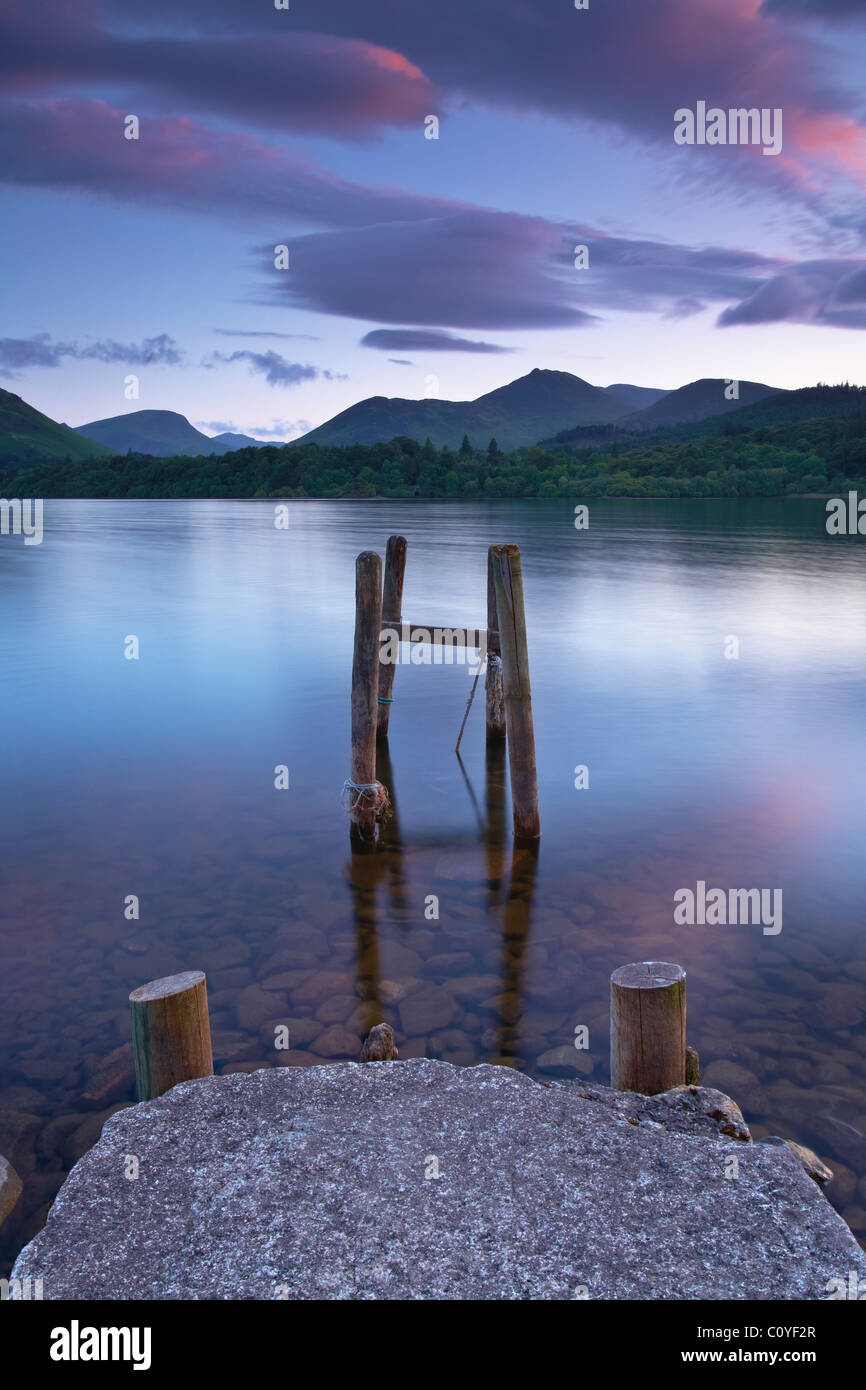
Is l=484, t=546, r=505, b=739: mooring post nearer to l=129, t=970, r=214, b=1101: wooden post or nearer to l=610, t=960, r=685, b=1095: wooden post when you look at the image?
l=610, t=960, r=685, b=1095: wooden post

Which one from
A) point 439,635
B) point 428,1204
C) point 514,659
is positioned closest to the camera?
point 428,1204

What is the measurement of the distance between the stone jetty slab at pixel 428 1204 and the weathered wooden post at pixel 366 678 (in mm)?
4570

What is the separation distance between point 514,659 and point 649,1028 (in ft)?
15.6

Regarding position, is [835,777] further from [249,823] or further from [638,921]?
[249,823]

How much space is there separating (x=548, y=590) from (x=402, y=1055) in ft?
108

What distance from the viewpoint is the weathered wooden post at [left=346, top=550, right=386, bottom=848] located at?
9.66 metres

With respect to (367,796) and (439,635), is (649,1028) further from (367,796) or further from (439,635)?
(439,635)

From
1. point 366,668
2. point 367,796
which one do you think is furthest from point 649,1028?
point 366,668

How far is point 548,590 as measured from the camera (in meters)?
38.5

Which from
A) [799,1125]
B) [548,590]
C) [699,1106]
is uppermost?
[548,590]

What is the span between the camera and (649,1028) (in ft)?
17.9

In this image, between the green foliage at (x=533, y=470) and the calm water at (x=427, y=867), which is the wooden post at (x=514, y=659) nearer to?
the calm water at (x=427, y=867)
